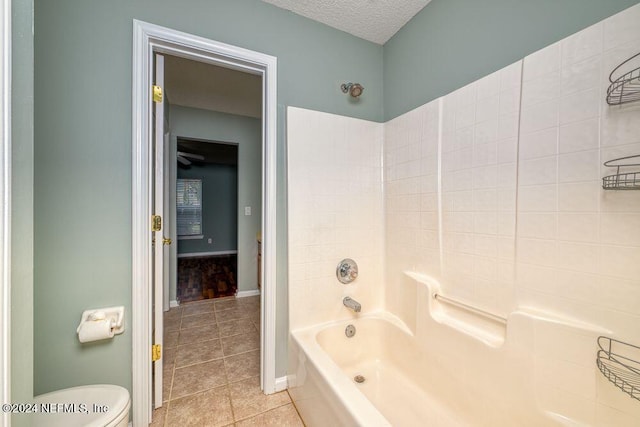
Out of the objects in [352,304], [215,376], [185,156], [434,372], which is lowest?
[215,376]

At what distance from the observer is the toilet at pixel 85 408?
37.0 inches

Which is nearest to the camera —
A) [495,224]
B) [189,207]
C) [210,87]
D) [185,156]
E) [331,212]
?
[495,224]

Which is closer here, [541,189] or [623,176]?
[623,176]

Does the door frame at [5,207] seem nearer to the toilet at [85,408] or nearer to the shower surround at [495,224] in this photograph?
the toilet at [85,408]

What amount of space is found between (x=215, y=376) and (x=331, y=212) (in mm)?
1460

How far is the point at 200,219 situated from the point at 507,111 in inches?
258

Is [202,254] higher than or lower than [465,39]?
lower

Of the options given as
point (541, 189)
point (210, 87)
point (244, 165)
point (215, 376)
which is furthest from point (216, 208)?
point (541, 189)

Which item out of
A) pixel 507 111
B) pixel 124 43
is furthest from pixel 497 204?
pixel 124 43

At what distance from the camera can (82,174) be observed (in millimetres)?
1212

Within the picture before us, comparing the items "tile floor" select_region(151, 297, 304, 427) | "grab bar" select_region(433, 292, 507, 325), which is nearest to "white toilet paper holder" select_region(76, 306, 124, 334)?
"tile floor" select_region(151, 297, 304, 427)

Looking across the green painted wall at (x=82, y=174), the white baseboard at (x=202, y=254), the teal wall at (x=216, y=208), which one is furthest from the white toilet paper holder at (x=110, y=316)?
the white baseboard at (x=202, y=254)

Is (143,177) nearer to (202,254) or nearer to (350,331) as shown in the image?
(350,331)

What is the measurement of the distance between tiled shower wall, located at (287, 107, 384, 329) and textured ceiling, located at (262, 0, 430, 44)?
0.68 meters
